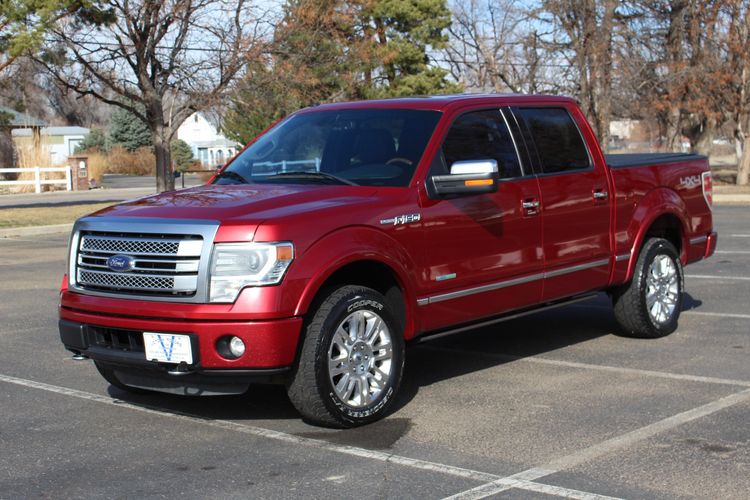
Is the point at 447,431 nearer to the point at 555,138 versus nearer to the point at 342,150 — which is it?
the point at 342,150

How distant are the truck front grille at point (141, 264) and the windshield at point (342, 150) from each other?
121 centimetres

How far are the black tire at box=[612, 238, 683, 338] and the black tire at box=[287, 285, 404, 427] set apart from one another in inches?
111

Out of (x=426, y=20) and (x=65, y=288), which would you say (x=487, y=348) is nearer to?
(x=65, y=288)

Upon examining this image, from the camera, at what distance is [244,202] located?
5.94 meters

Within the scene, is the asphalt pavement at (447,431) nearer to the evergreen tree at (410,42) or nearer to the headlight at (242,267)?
the headlight at (242,267)

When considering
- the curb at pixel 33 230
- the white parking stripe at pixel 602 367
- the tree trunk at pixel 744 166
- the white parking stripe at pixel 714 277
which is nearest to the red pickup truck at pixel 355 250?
the white parking stripe at pixel 602 367

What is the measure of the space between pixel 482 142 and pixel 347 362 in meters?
2.04

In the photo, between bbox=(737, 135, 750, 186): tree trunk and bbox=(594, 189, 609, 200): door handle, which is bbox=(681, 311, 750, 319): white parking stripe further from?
bbox=(737, 135, 750, 186): tree trunk

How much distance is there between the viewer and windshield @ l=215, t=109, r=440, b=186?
6.61m

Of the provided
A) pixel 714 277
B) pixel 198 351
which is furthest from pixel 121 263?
pixel 714 277

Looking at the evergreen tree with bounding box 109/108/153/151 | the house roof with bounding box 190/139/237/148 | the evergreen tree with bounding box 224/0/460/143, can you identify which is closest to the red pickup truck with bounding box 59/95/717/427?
the evergreen tree with bounding box 224/0/460/143

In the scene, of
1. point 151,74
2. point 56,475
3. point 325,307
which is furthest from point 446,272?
point 151,74

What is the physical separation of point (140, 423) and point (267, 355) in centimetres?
116

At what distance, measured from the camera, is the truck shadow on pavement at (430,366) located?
5.94 metres
